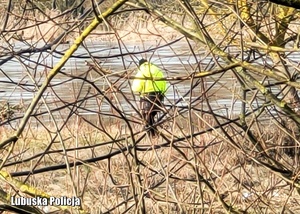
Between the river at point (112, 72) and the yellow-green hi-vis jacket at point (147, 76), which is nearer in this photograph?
the yellow-green hi-vis jacket at point (147, 76)

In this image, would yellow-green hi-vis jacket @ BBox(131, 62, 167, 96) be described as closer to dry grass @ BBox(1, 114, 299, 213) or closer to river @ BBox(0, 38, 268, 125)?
river @ BBox(0, 38, 268, 125)

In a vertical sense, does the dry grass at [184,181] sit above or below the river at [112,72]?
below

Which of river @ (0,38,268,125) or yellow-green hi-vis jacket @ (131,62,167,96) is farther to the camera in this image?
river @ (0,38,268,125)

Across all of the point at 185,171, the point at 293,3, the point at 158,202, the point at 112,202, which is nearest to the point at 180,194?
the point at 112,202

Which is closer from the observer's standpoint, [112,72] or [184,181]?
[112,72]

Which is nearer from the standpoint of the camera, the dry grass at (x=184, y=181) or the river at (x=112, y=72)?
the dry grass at (x=184, y=181)

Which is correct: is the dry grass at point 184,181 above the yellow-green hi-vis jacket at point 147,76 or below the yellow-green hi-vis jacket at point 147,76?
below

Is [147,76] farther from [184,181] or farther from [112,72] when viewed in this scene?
[184,181]

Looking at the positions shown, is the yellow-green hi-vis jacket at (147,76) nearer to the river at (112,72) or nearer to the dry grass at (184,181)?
the river at (112,72)

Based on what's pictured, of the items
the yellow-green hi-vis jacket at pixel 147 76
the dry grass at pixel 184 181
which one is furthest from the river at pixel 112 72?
the dry grass at pixel 184 181

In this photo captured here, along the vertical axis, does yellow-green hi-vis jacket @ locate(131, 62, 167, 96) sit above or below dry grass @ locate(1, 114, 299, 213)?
above

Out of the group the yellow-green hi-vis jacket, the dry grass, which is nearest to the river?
the yellow-green hi-vis jacket

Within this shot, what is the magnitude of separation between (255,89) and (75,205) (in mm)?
1142

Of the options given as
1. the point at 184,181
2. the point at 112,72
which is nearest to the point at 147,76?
the point at 112,72
